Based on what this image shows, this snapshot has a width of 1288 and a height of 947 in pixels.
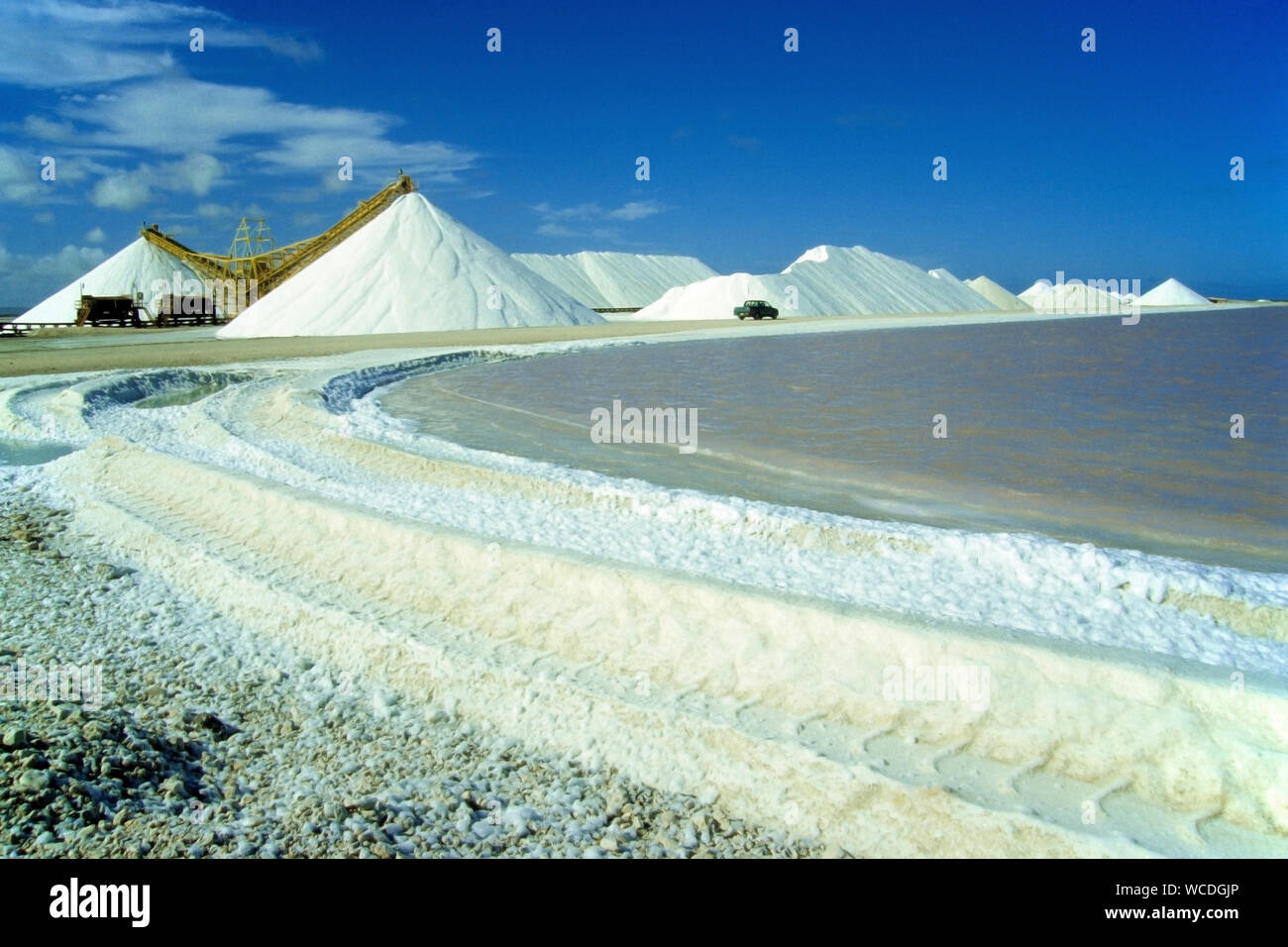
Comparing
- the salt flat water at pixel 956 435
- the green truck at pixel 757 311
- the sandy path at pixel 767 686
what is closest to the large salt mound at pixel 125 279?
the green truck at pixel 757 311

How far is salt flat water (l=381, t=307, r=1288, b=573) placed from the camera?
5930mm

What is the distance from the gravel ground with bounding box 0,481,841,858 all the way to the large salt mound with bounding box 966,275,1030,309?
8472 centimetres

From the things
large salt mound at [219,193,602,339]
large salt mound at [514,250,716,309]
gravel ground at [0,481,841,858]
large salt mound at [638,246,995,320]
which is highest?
large salt mound at [514,250,716,309]

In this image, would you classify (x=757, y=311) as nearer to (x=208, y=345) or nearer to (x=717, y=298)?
(x=717, y=298)

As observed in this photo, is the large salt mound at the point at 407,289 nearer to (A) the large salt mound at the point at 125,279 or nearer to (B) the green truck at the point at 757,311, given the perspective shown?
(B) the green truck at the point at 757,311

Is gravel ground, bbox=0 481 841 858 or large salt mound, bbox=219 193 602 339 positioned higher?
large salt mound, bbox=219 193 602 339

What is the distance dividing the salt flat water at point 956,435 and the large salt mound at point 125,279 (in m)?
35.0

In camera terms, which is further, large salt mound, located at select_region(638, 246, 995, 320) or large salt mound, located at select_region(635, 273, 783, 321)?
large salt mound, located at select_region(638, 246, 995, 320)

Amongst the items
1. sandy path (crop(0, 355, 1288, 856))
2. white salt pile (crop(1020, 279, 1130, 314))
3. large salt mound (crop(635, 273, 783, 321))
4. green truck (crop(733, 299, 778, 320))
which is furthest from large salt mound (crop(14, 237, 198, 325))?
white salt pile (crop(1020, 279, 1130, 314))

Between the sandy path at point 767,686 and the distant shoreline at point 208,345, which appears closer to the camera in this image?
the sandy path at point 767,686

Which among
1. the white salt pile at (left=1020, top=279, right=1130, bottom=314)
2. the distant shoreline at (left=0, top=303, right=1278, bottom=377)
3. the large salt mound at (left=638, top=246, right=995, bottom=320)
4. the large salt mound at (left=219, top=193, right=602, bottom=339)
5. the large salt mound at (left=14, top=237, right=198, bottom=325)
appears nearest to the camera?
the distant shoreline at (left=0, top=303, right=1278, bottom=377)

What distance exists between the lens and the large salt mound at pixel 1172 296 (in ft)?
288

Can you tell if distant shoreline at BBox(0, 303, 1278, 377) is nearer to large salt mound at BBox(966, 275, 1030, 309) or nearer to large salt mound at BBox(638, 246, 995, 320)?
large salt mound at BBox(638, 246, 995, 320)

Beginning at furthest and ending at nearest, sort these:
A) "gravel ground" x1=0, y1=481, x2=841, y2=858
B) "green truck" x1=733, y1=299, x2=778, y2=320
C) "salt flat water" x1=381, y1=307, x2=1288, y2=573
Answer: "green truck" x1=733, y1=299, x2=778, y2=320 < "salt flat water" x1=381, y1=307, x2=1288, y2=573 < "gravel ground" x1=0, y1=481, x2=841, y2=858
